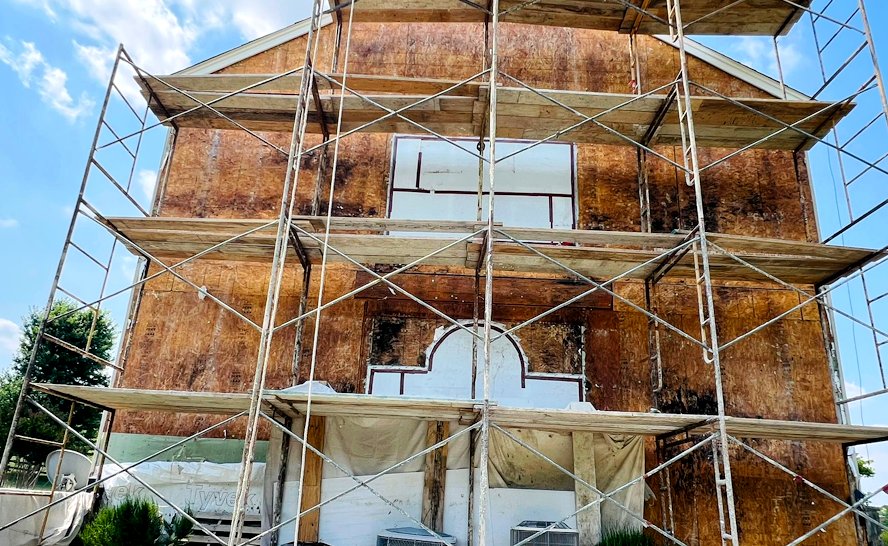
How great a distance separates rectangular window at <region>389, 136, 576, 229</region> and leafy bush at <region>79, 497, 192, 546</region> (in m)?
5.23

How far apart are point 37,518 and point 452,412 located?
16.6ft

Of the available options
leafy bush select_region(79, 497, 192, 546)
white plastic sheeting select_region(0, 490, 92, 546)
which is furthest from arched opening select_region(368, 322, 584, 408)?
white plastic sheeting select_region(0, 490, 92, 546)

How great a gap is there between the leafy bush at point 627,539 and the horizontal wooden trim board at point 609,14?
7364mm

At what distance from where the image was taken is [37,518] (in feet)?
24.4

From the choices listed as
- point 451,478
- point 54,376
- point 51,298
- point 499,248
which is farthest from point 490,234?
point 54,376

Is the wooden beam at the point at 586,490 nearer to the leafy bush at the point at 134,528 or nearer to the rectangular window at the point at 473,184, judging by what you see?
the rectangular window at the point at 473,184

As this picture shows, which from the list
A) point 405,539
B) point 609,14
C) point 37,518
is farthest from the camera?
point 609,14

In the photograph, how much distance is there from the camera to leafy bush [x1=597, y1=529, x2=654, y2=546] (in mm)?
7223

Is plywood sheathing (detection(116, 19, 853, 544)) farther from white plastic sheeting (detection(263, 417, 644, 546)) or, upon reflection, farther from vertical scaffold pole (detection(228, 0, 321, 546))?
vertical scaffold pole (detection(228, 0, 321, 546))

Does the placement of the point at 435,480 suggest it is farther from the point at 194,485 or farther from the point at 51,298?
the point at 51,298

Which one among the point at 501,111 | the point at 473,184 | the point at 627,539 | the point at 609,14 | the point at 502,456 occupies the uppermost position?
the point at 609,14

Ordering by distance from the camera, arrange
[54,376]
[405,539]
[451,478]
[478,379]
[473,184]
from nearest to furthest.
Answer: [405,539]
[451,478]
[478,379]
[473,184]
[54,376]

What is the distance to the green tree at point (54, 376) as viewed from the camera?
58.1 feet

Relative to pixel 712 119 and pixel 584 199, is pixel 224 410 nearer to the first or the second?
pixel 584 199
